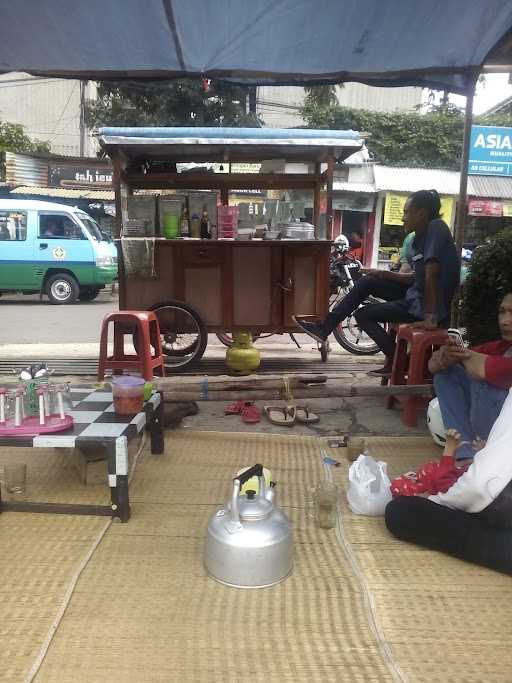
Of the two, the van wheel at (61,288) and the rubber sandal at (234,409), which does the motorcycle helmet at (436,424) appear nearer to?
the rubber sandal at (234,409)

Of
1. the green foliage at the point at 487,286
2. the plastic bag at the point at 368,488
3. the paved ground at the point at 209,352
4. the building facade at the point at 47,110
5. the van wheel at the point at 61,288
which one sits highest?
the building facade at the point at 47,110

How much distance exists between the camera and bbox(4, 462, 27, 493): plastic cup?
8.88 feet

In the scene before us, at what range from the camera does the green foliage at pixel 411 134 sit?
17.6 m

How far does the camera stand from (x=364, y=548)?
226 cm

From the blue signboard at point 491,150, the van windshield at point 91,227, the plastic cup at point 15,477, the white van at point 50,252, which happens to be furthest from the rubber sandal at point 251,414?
the blue signboard at point 491,150

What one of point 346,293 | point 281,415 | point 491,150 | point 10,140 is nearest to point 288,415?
point 281,415

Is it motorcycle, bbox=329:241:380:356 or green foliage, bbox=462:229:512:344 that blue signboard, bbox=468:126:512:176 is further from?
green foliage, bbox=462:229:512:344

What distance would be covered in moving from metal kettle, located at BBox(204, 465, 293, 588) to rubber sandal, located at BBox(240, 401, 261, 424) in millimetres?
1883

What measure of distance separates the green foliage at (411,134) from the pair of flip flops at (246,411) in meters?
15.4

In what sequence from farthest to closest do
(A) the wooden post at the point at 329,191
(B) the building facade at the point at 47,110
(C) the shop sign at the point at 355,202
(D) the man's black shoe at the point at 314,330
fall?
(B) the building facade at the point at 47,110, (C) the shop sign at the point at 355,202, (A) the wooden post at the point at 329,191, (D) the man's black shoe at the point at 314,330

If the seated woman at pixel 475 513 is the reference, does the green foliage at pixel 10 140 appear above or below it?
above

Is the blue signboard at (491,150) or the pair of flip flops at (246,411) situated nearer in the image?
the pair of flip flops at (246,411)

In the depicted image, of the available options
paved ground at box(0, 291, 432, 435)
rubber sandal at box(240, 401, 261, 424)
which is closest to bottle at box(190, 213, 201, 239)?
paved ground at box(0, 291, 432, 435)

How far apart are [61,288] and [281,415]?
8.62m
